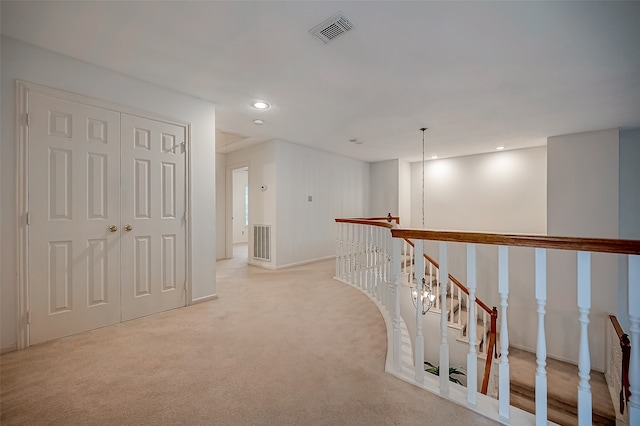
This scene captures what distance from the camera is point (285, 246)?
5285 millimetres

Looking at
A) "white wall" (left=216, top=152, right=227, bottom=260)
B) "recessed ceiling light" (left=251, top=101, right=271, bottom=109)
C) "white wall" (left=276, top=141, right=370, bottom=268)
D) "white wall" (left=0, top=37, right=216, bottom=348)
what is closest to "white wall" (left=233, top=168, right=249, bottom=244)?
"white wall" (left=216, top=152, right=227, bottom=260)

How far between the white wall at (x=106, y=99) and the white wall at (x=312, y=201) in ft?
6.36

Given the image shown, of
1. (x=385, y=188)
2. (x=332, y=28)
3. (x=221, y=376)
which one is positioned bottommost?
(x=221, y=376)

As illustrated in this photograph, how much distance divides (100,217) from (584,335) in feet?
11.5

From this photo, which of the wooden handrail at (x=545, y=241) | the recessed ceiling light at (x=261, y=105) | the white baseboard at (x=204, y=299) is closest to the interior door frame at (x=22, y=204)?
the white baseboard at (x=204, y=299)

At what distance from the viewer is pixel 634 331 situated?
110 cm

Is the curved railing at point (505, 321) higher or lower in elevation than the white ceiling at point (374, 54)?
lower

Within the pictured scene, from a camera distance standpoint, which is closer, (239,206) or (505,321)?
(505,321)

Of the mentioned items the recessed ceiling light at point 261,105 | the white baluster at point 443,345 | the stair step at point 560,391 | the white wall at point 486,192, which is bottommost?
the stair step at point 560,391

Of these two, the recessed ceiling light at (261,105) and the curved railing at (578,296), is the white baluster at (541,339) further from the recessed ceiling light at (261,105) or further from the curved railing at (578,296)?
the recessed ceiling light at (261,105)

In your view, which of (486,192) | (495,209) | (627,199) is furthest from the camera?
(486,192)

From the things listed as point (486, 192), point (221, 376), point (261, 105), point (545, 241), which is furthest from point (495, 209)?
point (221, 376)

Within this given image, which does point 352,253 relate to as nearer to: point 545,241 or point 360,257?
point 360,257

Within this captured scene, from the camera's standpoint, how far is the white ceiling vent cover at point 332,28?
1.92 meters
